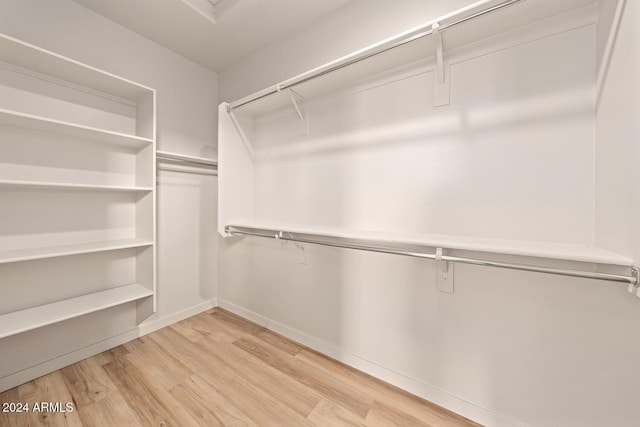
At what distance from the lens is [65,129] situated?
4.91ft

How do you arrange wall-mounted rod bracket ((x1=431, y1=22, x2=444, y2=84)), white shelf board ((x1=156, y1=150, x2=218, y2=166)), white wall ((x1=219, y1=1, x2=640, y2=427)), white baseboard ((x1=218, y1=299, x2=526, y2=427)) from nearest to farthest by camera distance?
white wall ((x1=219, y1=1, x2=640, y2=427)) → wall-mounted rod bracket ((x1=431, y1=22, x2=444, y2=84)) → white baseboard ((x1=218, y1=299, x2=526, y2=427)) → white shelf board ((x1=156, y1=150, x2=218, y2=166))

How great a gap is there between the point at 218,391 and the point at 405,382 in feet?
3.70

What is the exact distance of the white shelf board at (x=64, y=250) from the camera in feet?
4.35

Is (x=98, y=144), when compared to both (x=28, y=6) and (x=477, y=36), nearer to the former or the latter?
(x=28, y=6)

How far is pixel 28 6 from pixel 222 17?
3.72 ft

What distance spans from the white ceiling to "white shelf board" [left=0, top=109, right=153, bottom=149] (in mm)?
940

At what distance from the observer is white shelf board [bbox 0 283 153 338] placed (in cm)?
133

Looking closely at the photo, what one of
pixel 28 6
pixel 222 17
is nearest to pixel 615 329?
pixel 222 17

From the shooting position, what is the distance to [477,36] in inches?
46.6

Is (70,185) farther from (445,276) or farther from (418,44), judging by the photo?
(445,276)

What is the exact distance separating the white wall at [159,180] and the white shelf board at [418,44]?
946 mm

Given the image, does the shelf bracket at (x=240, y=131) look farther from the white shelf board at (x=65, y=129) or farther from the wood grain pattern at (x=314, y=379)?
the wood grain pattern at (x=314, y=379)

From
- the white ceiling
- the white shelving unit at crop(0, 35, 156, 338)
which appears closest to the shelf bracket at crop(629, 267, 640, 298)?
the white ceiling

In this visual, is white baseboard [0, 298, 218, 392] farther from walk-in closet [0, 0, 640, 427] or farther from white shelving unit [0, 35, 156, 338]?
white shelving unit [0, 35, 156, 338]
